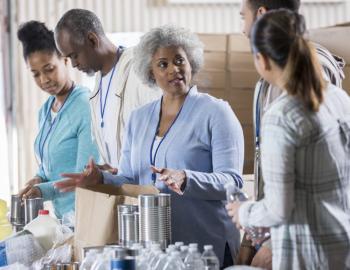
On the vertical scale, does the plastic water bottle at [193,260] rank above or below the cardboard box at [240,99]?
below

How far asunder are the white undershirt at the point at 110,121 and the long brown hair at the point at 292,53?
139 centimetres

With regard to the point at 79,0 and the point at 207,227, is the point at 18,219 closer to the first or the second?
the point at 207,227

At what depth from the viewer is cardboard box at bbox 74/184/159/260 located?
2355 millimetres

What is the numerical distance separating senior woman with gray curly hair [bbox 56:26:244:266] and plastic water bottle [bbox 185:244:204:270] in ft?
1.16

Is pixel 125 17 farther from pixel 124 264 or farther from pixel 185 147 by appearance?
pixel 124 264

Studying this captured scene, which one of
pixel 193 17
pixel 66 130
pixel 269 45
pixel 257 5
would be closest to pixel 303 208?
pixel 269 45

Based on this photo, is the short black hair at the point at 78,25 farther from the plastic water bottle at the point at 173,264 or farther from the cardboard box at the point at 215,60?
the plastic water bottle at the point at 173,264

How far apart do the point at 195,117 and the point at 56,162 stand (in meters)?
1.00

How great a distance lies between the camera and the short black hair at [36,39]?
11.3ft

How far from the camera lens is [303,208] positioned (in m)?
1.85

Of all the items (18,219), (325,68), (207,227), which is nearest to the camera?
(325,68)

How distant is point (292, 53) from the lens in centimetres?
183

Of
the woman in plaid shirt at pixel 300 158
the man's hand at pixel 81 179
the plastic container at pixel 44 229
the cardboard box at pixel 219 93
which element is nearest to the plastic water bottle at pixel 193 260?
the woman in plaid shirt at pixel 300 158

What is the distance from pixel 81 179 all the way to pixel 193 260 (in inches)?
29.4
